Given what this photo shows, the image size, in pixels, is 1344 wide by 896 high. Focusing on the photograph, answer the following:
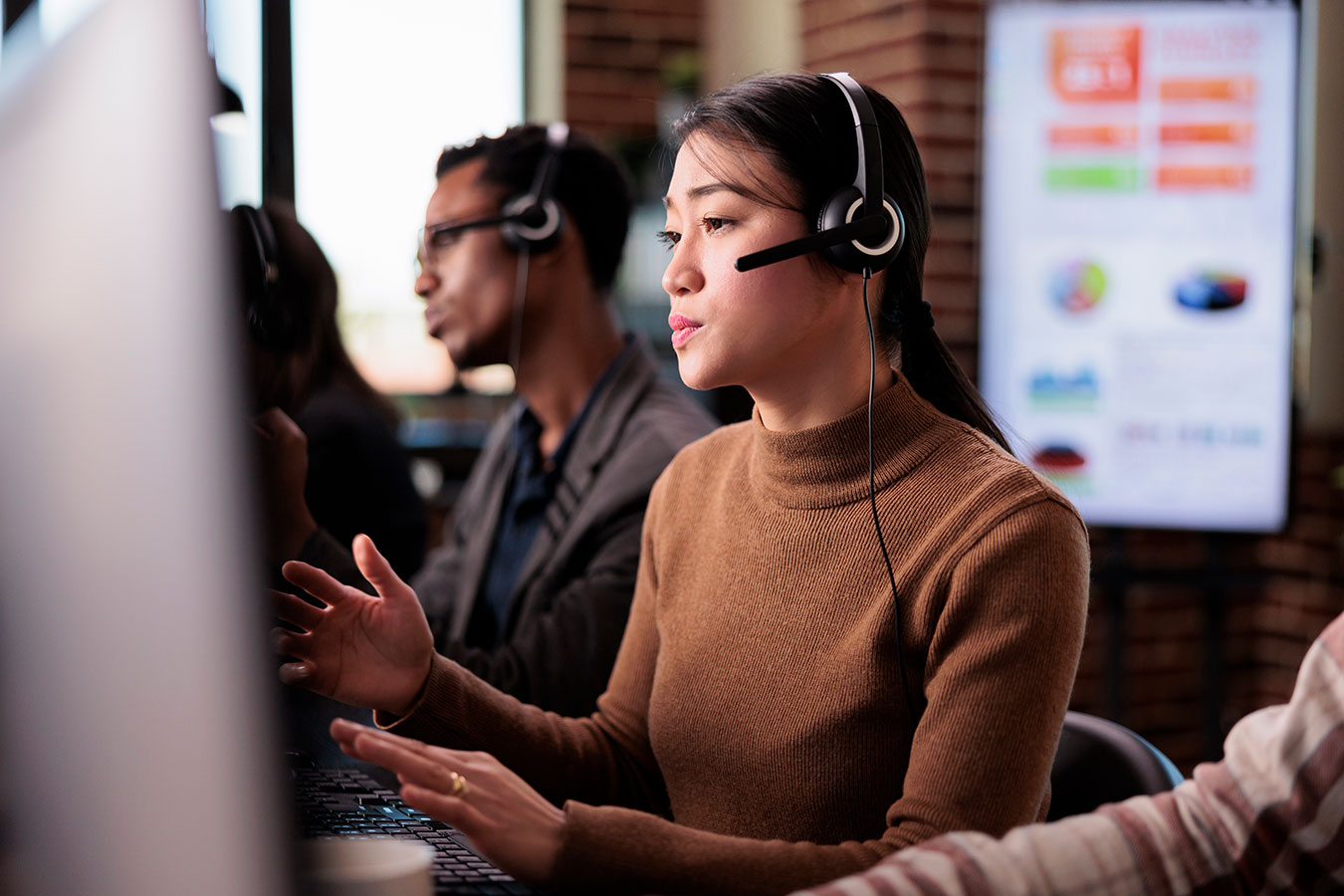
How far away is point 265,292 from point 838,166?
45 cm

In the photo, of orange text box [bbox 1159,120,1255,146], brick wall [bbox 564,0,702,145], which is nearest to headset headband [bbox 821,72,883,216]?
orange text box [bbox 1159,120,1255,146]

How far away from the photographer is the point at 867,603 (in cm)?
91

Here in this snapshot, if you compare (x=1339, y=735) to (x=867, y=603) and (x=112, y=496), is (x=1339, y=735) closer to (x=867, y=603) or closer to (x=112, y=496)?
(x=867, y=603)

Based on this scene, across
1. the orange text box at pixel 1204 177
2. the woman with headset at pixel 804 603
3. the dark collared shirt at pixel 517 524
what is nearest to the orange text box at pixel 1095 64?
the orange text box at pixel 1204 177

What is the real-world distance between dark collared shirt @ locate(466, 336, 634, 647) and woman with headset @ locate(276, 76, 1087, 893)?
47cm

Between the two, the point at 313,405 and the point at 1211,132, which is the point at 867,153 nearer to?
the point at 313,405

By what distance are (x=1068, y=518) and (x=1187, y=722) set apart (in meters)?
2.48

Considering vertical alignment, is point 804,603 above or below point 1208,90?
below

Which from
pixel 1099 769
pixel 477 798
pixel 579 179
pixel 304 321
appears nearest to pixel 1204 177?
pixel 579 179

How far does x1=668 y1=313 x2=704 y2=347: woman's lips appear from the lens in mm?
960

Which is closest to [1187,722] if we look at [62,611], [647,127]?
[647,127]

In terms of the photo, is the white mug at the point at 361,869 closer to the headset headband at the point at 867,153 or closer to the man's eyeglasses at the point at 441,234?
the headset headband at the point at 867,153

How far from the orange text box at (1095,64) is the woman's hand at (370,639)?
6.29 ft

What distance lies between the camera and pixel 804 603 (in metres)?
0.95
